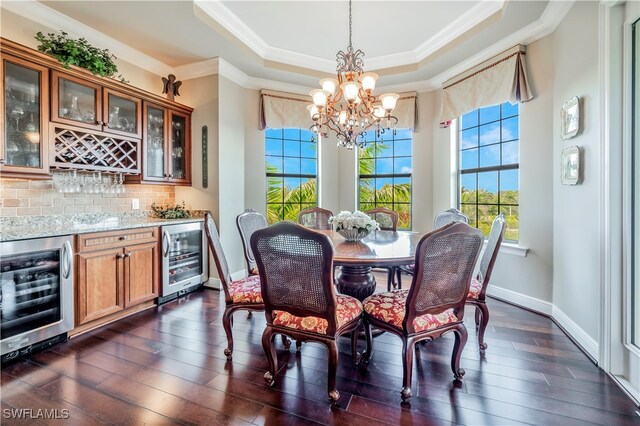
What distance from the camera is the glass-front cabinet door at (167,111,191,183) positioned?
367 cm

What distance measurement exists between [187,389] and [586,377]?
253 centimetres

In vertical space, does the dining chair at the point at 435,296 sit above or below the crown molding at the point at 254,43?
below

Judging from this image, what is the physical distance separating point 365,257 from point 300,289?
0.48 metres

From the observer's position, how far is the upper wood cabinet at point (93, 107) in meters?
2.60

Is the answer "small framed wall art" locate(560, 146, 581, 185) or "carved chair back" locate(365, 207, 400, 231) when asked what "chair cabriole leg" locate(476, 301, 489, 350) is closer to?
"small framed wall art" locate(560, 146, 581, 185)

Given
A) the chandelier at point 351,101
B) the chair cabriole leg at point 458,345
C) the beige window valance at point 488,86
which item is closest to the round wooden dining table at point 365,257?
the chair cabriole leg at point 458,345

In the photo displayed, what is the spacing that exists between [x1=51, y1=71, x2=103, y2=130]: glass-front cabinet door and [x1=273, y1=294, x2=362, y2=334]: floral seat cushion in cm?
261

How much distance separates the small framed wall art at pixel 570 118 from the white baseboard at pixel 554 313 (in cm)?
159

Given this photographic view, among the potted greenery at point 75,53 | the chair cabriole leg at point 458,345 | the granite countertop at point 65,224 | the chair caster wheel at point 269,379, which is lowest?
the chair caster wheel at point 269,379

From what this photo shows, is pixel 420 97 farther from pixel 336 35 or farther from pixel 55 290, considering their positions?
pixel 55 290

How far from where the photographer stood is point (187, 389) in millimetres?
1812

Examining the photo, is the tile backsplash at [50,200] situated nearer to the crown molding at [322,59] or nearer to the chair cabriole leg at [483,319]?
the crown molding at [322,59]

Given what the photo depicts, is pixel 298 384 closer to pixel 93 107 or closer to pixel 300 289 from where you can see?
pixel 300 289

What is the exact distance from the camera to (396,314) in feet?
5.85
